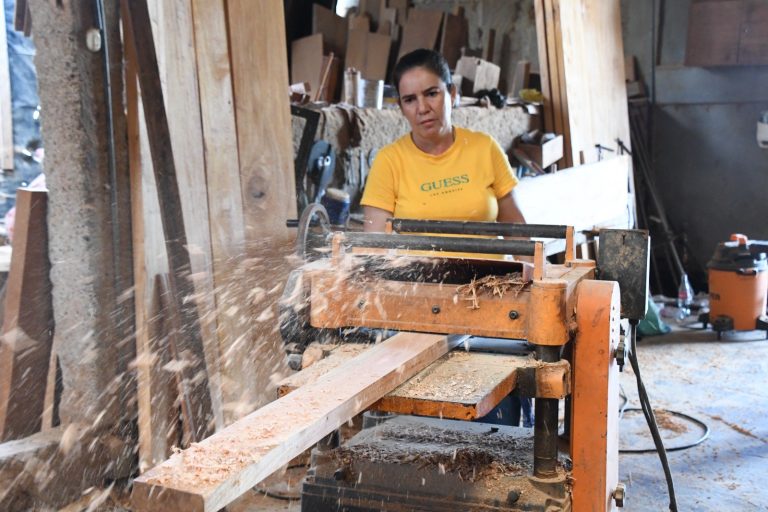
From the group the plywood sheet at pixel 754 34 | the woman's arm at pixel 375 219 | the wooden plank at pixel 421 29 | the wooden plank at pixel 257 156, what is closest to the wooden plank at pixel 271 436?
the woman's arm at pixel 375 219

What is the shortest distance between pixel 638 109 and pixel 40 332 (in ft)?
20.0

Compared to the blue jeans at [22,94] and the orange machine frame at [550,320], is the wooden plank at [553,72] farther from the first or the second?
the orange machine frame at [550,320]

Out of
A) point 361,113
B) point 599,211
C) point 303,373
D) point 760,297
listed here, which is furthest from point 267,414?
point 760,297

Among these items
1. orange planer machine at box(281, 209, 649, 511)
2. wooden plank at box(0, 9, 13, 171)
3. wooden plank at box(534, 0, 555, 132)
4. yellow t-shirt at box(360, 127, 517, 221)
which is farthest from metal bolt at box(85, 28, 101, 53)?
wooden plank at box(534, 0, 555, 132)

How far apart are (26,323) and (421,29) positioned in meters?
→ 4.85

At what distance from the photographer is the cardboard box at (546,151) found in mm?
5312

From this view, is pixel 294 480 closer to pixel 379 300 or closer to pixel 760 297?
pixel 379 300

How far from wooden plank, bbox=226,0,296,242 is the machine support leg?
149cm

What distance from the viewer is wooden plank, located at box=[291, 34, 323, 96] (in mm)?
5930

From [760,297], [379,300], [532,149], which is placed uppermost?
[532,149]

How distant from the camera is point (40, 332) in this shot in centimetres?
270

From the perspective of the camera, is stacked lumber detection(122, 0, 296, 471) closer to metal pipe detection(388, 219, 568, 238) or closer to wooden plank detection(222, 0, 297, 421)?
wooden plank detection(222, 0, 297, 421)

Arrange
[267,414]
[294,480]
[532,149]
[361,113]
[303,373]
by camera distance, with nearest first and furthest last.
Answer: [267,414], [303,373], [294,480], [361,113], [532,149]

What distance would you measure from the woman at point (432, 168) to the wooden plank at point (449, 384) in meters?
1.06
